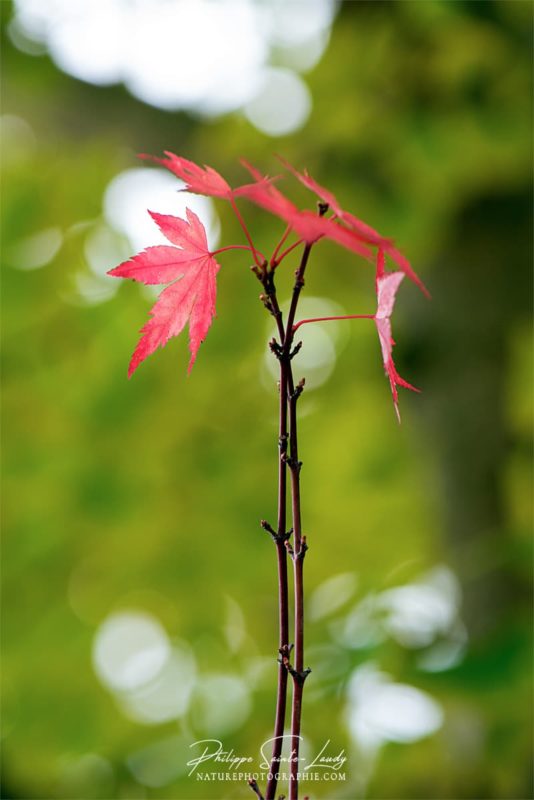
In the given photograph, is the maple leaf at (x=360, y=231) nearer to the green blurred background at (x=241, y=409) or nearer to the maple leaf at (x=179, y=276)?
the maple leaf at (x=179, y=276)

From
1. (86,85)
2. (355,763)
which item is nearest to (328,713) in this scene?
(355,763)

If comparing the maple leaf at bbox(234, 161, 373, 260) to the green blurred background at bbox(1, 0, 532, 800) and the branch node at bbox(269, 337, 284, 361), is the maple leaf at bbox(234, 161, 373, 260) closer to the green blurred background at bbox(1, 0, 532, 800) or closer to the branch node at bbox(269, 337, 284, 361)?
the branch node at bbox(269, 337, 284, 361)

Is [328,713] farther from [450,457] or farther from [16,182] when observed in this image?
[16,182]

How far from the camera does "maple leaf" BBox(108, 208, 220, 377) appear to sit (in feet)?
0.89

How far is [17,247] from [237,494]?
0.61m

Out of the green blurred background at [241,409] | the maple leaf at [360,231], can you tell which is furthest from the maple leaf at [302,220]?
the green blurred background at [241,409]

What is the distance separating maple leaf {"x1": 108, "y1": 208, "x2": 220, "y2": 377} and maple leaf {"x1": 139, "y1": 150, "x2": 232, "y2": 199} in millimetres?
13

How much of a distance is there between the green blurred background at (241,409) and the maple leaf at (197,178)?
0.87m

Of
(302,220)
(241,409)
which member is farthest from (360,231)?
(241,409)

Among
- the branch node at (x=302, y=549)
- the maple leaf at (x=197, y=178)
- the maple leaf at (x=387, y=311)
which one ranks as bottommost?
the branch node at (x=302, y=549)

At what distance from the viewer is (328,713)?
1.13 m

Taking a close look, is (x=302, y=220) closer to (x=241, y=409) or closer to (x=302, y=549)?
(x=302, y=549)

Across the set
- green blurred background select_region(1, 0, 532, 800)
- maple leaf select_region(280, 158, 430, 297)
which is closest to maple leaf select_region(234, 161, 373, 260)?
maple leaf select_region(280, 158, 430, 297)

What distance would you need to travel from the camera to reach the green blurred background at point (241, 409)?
126cm
